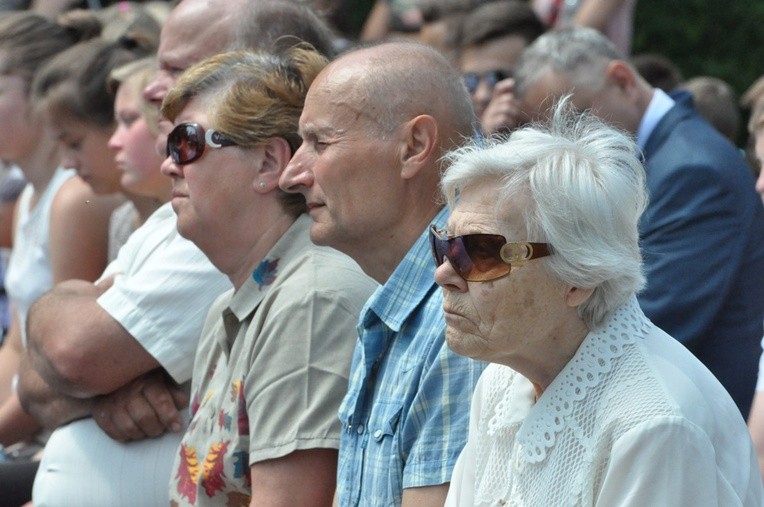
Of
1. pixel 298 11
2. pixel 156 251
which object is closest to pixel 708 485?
pixel 156 251

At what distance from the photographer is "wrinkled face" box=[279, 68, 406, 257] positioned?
291cm

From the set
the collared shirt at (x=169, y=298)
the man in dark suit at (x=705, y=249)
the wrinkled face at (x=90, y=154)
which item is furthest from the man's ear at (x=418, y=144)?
the wrinkled face at (x=90, y=154)

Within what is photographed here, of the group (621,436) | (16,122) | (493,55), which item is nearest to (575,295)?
(621,436)

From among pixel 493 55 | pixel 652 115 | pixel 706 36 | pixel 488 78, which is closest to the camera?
pixel 652 115

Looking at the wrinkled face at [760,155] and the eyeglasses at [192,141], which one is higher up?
the eyeglasses at [192,141]

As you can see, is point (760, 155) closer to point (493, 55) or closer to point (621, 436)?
point (493, 55)

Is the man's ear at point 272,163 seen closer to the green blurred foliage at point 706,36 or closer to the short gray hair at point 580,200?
the short gray hair at point 580,200

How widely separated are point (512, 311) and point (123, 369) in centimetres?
154

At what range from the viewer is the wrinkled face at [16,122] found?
575cm

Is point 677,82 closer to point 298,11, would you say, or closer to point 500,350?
→ point 298,11

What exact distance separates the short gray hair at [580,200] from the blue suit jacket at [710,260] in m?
1.62

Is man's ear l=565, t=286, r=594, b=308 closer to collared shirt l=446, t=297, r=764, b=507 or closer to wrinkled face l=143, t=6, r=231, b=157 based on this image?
collared shirt l=446, t=297, r=764, b=507

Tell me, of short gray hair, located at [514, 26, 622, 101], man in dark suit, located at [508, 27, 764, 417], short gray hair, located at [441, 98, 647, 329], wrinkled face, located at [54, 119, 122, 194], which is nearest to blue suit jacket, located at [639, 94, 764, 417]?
man in dark suit, located at [508, 27, 764, 417]

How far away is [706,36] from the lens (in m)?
9.73
